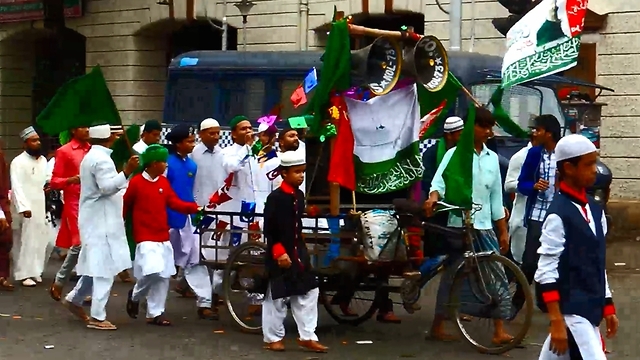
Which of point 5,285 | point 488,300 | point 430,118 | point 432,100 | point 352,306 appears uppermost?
point 432,100

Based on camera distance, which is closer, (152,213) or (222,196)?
(152,213)

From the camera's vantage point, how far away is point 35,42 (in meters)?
29.2

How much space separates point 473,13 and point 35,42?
1253cm

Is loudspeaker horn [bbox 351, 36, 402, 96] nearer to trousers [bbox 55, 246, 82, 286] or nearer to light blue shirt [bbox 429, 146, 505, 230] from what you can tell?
light blue shirt [bbox 429, 146, 505, 230]

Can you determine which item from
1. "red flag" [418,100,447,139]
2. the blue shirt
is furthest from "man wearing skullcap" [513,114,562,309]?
the blue shirt

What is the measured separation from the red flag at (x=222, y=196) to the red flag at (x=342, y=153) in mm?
1567

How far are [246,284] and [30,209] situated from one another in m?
4.00

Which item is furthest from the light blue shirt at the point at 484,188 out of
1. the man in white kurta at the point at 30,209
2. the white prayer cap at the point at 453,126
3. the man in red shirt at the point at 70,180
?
the man in white kurta at the point at 30,209

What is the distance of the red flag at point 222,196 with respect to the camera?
10.4 meters

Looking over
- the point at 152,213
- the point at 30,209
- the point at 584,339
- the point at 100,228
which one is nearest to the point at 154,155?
the point at 152,213

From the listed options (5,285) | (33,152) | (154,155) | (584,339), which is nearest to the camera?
(584,339)

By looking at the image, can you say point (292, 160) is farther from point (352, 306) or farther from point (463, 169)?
point (352, 306)

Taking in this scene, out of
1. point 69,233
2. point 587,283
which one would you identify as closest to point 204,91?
point 69,233

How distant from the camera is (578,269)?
19.1 feet
